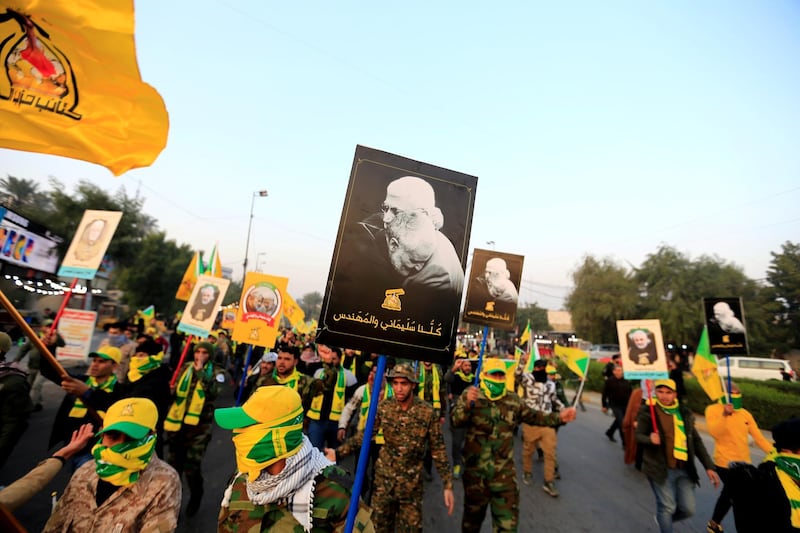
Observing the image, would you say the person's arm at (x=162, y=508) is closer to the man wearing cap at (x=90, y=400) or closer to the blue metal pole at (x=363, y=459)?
the blue metal pole at (x=363, y=459)

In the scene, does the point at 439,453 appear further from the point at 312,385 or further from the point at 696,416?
the point at 696,416

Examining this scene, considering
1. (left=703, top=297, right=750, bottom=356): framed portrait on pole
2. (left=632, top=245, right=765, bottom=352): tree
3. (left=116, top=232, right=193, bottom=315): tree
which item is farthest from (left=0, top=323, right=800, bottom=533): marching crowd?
(left=632, top=245, right=765, bottom=352): tree

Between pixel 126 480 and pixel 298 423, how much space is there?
3.92ft

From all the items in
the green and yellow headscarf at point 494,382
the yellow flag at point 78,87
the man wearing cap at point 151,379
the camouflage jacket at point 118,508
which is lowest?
the camouflage jacket at point 118,508

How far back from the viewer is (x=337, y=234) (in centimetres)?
236

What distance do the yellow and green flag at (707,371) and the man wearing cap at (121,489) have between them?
22.9ft

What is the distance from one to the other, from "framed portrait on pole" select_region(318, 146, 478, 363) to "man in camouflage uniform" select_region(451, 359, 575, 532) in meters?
1.73

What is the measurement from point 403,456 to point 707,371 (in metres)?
5.67

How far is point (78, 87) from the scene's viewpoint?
2268 mm

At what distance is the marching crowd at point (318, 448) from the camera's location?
1.91 metres

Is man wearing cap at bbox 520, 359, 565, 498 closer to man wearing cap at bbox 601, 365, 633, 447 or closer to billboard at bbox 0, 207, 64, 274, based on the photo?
man wearing cap at bbox 601, 365, 633, 447

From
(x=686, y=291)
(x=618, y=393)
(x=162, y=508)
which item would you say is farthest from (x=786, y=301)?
(x=162, y=508)

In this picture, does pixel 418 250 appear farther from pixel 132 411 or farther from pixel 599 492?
pixel 599 492

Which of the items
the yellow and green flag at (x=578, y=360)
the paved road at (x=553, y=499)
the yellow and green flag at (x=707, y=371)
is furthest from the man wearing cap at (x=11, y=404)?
the yellow and green flag at (x=578, y=360)
